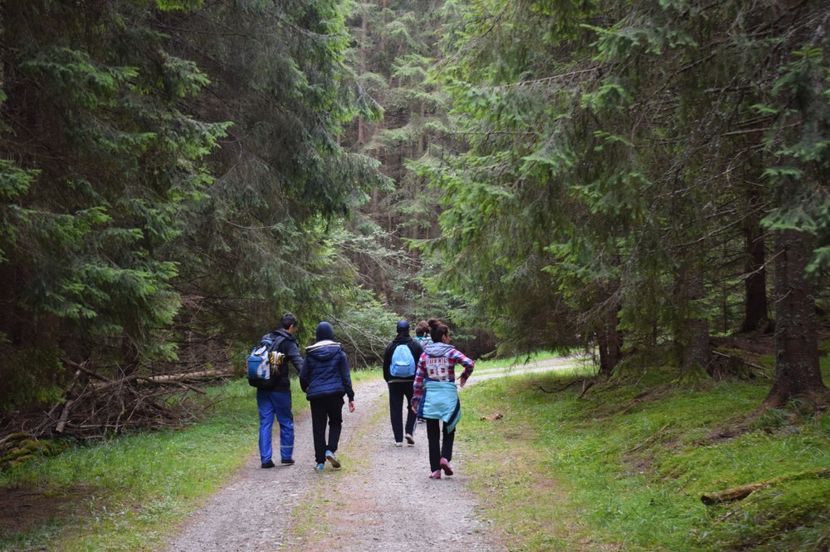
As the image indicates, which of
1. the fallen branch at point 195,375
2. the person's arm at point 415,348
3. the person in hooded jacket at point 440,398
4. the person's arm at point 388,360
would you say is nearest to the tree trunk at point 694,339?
the person in hooded jacket at point 440,398

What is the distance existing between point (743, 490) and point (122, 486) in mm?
6663

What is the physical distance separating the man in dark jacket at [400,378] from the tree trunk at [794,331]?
5362 mm

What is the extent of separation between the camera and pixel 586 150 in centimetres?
637

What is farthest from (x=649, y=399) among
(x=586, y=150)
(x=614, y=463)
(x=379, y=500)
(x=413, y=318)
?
(x=413, y=318)

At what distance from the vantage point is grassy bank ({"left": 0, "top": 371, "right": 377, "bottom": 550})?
21.0ft

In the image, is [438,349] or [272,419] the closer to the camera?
[438,349]

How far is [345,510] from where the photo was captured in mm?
7223

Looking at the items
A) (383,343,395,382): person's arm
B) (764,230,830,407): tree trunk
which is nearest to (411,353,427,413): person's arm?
(383,343,395,382): person's arm

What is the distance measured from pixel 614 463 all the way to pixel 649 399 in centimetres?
349

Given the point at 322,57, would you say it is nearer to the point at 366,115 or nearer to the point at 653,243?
the point at 366,115

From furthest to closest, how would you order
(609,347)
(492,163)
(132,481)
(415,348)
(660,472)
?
(609,347) → (415,348) → (132,481) → (660,472) → (492,163)

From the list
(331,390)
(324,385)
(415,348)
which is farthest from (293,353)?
(415,348)

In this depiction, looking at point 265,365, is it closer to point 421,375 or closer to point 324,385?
point 324,385

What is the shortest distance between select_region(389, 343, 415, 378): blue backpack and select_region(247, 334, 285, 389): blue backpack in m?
2.38
